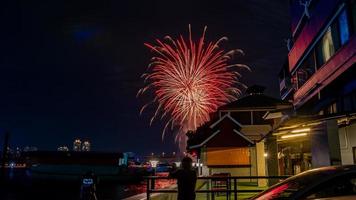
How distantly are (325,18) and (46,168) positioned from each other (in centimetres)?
9733

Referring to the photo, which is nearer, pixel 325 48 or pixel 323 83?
pixel 323 83

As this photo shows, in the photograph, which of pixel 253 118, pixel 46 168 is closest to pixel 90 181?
pixel 253 118

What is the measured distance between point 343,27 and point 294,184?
9165mm

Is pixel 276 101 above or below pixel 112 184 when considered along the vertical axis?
above

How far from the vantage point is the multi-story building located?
1168cm

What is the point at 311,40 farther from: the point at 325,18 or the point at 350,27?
the point at 350,27

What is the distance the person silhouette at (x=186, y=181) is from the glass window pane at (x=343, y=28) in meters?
7.33

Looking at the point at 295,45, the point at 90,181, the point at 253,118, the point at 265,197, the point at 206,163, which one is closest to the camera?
the point at 265,197

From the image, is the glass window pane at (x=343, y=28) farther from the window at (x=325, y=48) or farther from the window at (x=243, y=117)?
the window at (x=243, y=117)

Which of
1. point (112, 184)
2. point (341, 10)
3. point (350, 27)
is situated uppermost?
point (341, 10)

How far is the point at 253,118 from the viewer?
3291cm

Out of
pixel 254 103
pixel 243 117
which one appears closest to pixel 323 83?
pixel 243 117

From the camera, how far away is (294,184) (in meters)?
5.47

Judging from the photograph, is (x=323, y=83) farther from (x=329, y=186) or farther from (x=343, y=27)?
(x=329, y=186)
